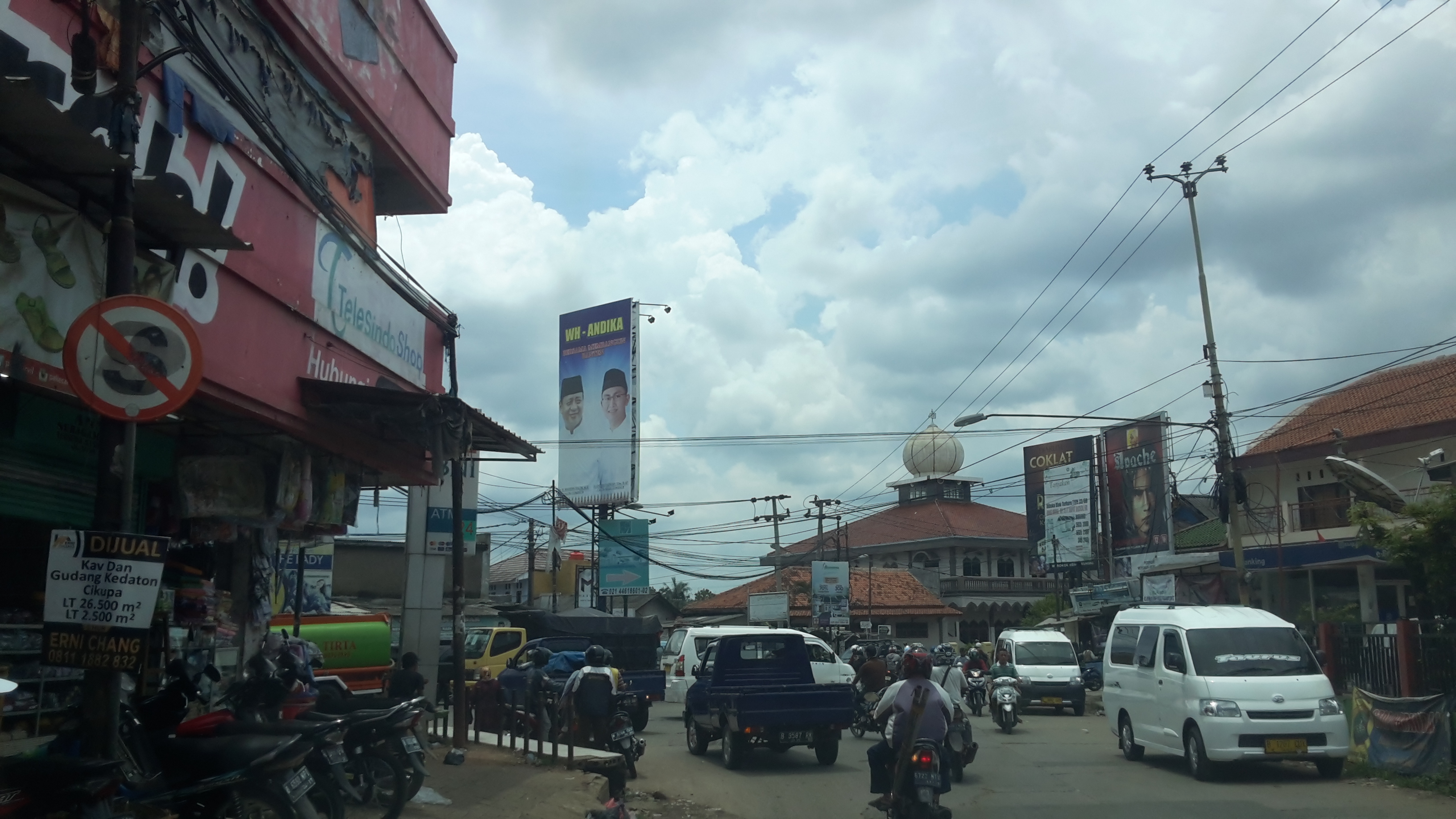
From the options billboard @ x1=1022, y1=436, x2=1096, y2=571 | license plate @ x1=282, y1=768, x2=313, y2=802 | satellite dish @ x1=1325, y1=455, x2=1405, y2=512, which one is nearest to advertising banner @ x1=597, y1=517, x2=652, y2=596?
billboard @ x1=1022, y1=436, x2=1096, y2=571

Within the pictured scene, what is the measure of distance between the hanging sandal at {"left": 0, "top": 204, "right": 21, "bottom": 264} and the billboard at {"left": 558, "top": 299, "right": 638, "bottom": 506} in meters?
34.0

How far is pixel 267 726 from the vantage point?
287 inches

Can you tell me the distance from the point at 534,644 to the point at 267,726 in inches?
667

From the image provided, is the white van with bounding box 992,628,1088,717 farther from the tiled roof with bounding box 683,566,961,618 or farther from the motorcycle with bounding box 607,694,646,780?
the tiled roof with bounding box 683,566,961,618

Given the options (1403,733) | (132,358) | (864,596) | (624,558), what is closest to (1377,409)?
(1403,733)

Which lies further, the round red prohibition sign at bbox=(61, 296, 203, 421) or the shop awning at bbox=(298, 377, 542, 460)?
the shop awning at bbox=(298, 377, 542, 460)

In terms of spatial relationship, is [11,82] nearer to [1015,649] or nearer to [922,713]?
[922,713]

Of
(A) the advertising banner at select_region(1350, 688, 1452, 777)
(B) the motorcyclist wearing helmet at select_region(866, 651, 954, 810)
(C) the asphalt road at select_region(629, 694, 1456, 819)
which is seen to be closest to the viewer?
(B) the motorcyclist wearing helmet at select_region(866, 651, 954, 810)

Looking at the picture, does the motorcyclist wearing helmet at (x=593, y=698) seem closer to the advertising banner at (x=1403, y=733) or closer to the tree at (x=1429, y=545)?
the advertising banner at (x=1403, y=733)

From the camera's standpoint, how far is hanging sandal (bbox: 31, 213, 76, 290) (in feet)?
23.5

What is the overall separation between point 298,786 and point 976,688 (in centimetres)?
1874

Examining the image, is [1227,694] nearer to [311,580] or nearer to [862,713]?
[862,713]

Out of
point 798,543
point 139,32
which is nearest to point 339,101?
point 139,32

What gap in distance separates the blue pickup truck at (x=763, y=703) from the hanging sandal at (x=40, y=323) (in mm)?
9237
